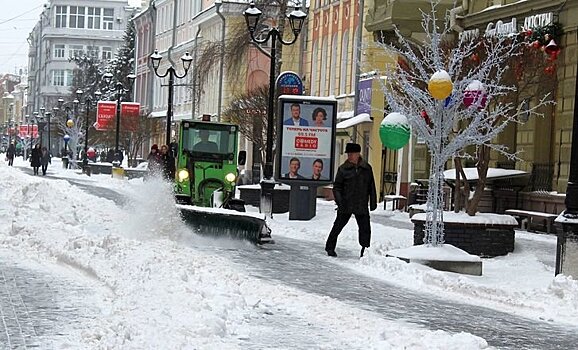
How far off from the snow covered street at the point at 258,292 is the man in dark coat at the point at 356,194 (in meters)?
0.52

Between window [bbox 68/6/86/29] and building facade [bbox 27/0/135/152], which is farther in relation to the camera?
window [bbox 68/6/86/29]

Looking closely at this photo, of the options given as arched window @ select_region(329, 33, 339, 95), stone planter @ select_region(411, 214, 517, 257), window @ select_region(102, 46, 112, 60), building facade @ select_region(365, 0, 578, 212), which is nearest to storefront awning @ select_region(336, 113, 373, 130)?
arched window @ select_region(329, 33, 339, 95)

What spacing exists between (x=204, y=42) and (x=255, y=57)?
29.2 feet

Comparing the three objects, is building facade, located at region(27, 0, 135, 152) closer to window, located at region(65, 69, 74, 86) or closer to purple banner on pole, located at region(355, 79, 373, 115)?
window, located at region(65, 69, 74, 86)

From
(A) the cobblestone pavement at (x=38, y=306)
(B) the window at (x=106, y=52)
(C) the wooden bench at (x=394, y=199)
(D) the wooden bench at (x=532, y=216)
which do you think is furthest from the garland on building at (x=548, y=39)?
(B) the window at (x=106, y=52)

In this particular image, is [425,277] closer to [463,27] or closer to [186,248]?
[186,248]

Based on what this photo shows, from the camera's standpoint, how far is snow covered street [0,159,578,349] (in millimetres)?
9688

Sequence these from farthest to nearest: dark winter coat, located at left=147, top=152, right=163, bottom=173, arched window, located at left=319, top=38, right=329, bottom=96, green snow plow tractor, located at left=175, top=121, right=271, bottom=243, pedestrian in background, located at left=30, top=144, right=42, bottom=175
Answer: pedestrian in background, located at left=30, top=144, right=42, bottom=175
arched window, located at left=319, top=38, right=329, bottom=96
dark winter coat, located at left=147, top=152, right=163, bottom=173
green snow plow tractor, located at left=175, top=121, right=271, bottom=243

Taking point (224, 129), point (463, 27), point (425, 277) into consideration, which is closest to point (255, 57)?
point (463, 27)

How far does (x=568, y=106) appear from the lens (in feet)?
86.9

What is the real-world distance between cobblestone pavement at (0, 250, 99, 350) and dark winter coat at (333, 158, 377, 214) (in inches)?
190

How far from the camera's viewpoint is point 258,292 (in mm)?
12898

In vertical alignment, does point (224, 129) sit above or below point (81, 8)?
below

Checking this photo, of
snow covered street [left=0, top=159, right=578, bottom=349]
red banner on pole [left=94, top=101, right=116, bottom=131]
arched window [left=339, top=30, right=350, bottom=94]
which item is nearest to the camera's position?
snow covered street [left=0, top=159, right=578, bottom=349]
